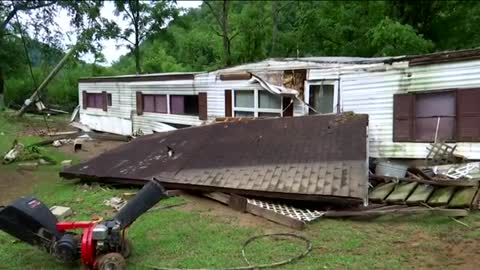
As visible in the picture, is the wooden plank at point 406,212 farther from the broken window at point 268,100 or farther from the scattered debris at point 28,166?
the scattered debris at point 28,166

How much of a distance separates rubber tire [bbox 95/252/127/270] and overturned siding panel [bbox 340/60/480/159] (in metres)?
6.77

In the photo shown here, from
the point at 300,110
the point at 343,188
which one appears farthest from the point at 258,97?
the point at 343,188

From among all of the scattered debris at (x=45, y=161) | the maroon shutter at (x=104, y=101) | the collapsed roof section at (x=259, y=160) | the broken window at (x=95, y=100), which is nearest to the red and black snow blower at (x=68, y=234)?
the collapsed roof section at (x=259, y=160)

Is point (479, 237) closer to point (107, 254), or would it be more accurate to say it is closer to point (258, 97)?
point (107, 254)

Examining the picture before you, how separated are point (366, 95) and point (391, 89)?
24.2 inches

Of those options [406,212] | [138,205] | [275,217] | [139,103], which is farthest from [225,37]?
[138,205]

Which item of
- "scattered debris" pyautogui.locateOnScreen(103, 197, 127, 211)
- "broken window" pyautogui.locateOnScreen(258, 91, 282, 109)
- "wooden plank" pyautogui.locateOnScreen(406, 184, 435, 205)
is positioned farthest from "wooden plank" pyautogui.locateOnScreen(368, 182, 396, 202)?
"broken window" pyautogui.locateOnScreen(258, 91, 282, 109)

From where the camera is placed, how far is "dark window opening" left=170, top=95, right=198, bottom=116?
49.0 feet

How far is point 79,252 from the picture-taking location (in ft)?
16.5

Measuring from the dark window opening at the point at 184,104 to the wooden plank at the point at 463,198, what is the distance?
367 inches

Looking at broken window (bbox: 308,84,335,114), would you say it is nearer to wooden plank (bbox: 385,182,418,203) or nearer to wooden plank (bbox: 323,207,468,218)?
wooden plank (bbox: 385,182,418,203)

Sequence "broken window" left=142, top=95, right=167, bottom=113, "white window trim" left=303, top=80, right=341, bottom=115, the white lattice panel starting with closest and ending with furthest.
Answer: the white lattice panel, "white window trim" left=303, top=80, right=341, bottom=115, "broken window" left=142, top=95, right=167, bottom=113

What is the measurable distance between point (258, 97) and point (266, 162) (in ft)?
14.4

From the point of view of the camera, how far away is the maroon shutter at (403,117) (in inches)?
370
